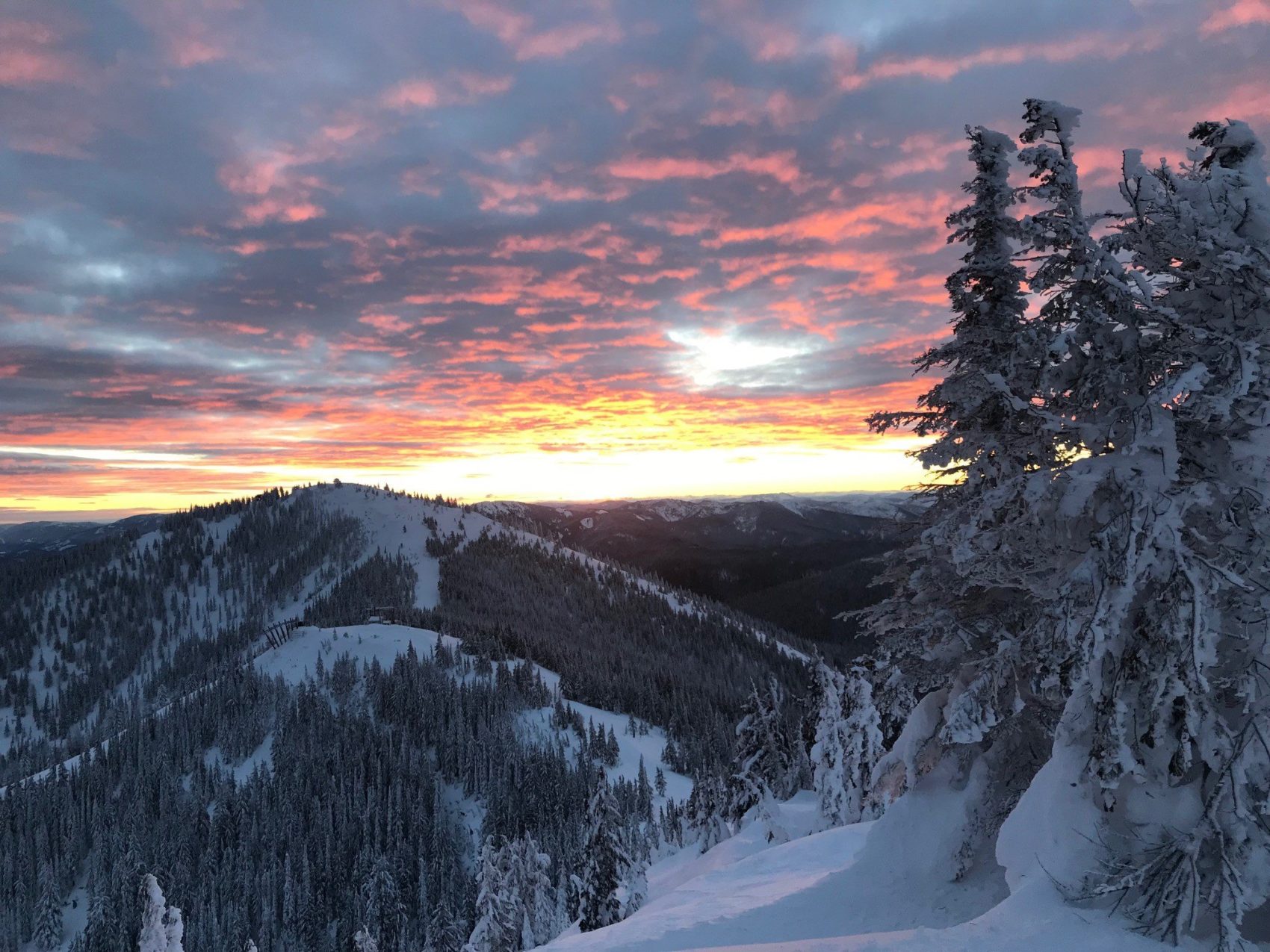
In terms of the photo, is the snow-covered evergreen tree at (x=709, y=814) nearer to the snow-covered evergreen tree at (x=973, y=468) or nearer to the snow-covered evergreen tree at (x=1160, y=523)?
the snow-covered evergreen tree at (x=973, y=468)

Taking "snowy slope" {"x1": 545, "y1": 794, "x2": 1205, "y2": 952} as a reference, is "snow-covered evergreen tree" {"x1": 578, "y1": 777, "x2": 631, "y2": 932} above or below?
below

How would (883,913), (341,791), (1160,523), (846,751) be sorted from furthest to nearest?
1. (341,791)
2. (846,751)
3. (883,913)
4. (1160,523)

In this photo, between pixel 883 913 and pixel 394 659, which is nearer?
pixel 883 913

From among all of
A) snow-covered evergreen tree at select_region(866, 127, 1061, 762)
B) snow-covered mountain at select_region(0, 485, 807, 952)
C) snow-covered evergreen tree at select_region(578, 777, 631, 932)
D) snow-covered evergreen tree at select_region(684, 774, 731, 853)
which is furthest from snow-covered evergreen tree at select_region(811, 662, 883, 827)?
snow-covered mountain at select_region(0, 485, 807, 952)

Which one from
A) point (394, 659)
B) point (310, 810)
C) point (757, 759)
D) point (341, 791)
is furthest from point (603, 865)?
point (394, 659)

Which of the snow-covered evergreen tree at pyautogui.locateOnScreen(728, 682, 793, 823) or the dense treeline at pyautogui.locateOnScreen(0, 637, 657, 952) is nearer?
the snow-covered evergreen tree at pyautogui.locateOnScreen(728, 682, 793, 823)

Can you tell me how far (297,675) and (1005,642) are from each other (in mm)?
152109

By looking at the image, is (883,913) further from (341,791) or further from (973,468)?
(341,791)

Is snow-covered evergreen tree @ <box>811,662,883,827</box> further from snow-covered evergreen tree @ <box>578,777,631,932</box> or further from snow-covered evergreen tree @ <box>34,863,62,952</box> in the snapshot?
snow-covered evergreen tree @ <box>34,863,62,952</box>

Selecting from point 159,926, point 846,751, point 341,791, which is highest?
point 159,926

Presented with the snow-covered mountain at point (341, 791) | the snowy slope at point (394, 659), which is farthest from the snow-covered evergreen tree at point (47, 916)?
the snowy slope at point (394, 659)

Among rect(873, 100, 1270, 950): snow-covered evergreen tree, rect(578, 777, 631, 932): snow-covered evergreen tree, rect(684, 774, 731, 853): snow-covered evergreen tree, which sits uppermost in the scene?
rect(873, 100, 1270, 950): snow-covered evergreen tree

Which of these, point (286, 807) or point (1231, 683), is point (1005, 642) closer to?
point (1231, 683)

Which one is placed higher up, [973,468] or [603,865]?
[973,468]
